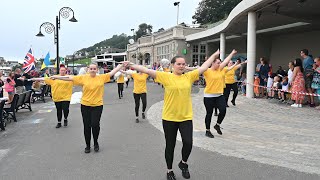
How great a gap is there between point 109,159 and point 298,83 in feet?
29.1

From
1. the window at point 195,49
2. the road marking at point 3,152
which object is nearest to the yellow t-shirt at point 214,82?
the road marking at point 3,152

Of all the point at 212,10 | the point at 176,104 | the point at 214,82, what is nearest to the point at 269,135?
the point at 214,82

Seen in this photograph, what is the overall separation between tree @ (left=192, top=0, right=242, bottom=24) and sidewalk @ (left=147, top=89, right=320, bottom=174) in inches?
1877

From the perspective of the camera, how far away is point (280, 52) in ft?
81.1

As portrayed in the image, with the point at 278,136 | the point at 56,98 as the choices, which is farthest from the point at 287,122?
the point at 56,98

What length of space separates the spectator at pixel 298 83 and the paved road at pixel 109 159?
625 centimetres

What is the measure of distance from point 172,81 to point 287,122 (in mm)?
6063

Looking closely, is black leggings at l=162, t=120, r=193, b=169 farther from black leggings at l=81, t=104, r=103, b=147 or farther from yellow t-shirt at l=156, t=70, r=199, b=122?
black leggings at l=81, t=104, r=103, b=147

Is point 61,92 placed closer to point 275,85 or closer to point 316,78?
point 316,78

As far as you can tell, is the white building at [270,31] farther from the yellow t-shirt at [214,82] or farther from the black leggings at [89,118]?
the black leggings at [89,118]

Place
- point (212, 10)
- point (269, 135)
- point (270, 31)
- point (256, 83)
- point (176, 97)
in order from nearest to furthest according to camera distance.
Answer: point (176, 97) < point (269, 135) < point (256, 83) < point (270, 31) < point (212, 10)

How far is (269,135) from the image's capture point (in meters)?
8.00

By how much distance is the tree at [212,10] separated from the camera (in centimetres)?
5841

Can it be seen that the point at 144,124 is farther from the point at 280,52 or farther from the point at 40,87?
the point at 280,52
